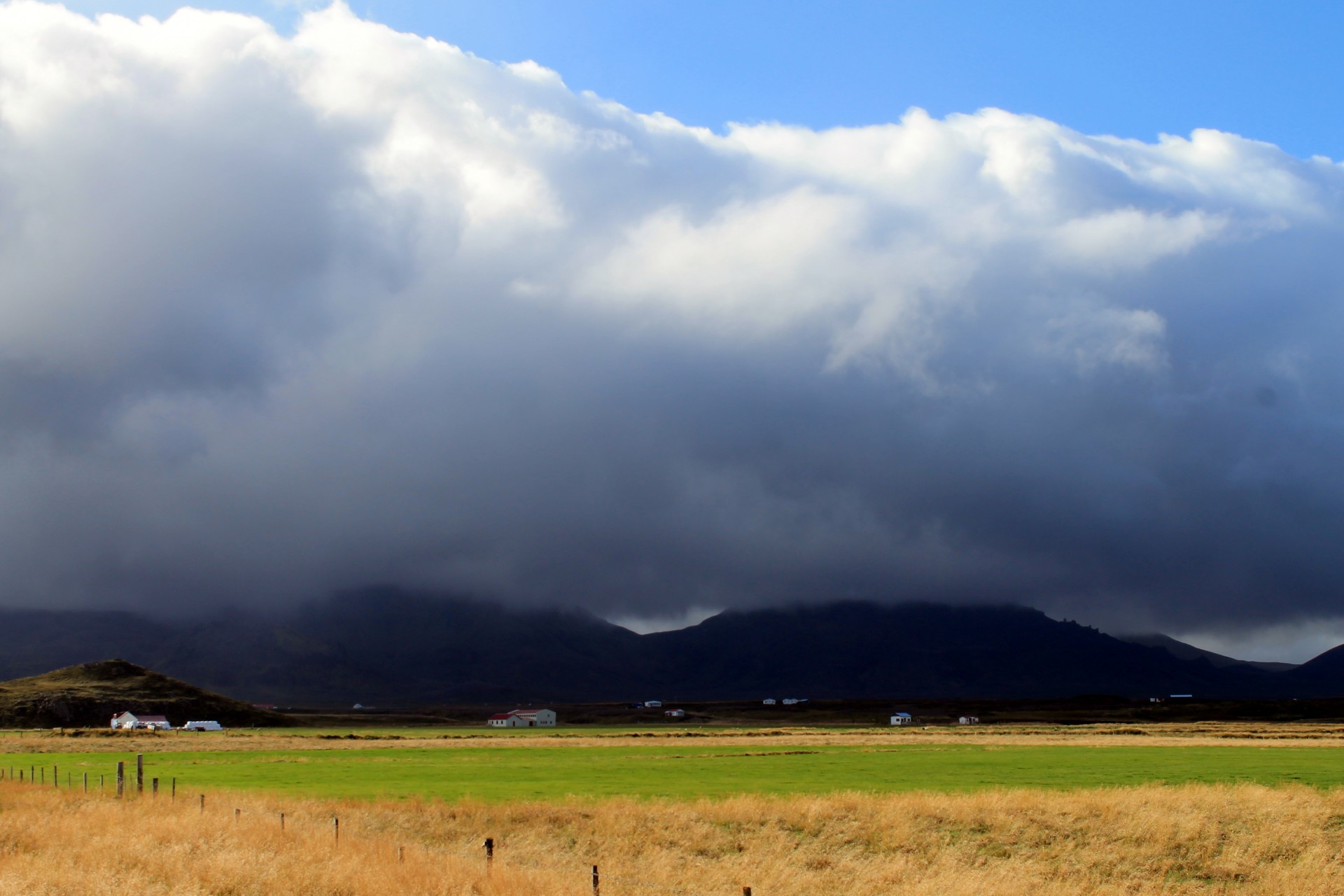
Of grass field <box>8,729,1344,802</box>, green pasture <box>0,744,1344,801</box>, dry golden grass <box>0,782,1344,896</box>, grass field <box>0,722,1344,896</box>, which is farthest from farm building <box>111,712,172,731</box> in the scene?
dry golden grass <box>0,782,1344,896</box>

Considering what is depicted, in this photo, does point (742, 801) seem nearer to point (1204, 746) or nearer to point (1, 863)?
point (1, 863)

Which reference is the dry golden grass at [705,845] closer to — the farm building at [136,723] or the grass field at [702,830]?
the grass field at [702,830]

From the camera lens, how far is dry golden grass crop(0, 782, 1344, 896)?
75.6 feet

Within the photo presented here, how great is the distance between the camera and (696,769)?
6431 cm

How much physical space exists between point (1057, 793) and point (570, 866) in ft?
71.1

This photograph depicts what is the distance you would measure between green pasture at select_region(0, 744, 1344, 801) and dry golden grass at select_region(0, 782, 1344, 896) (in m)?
7.30

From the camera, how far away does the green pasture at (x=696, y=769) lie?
5016 cm

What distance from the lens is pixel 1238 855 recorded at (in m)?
32.7

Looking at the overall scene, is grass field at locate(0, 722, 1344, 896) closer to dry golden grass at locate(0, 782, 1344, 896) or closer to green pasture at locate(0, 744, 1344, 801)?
dry golden grass at locate(0, 782, 1344, 896)

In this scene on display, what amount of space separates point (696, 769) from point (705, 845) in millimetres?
29828

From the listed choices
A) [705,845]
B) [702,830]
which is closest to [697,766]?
[702,830]

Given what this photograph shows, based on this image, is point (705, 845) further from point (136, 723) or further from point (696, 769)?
point (136, 723)

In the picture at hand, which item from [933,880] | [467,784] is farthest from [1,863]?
[467,784]

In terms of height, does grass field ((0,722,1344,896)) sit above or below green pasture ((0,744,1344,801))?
above
